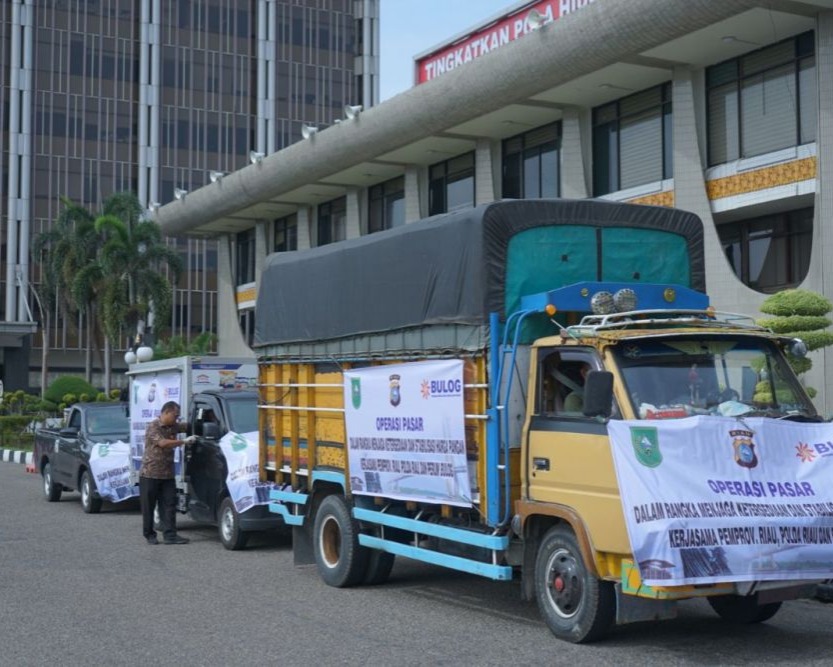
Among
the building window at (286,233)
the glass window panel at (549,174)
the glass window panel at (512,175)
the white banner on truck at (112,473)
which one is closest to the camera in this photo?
the white banner on truck at (112,473)

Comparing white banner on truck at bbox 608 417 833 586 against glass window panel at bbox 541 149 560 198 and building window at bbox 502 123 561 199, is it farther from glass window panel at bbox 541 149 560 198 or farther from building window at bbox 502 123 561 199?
glass window panel at bbox 541 149 560 198

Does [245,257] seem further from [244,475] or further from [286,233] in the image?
[244,475]

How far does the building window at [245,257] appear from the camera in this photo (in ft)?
157

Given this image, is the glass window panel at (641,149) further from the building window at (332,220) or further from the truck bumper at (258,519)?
the truck bumper at (258,519)

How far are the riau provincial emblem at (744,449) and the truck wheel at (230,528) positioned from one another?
7.48 metres

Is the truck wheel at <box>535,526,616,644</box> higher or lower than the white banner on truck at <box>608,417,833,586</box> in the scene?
lower

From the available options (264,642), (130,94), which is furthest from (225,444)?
(130,94)

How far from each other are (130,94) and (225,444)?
2816 inches

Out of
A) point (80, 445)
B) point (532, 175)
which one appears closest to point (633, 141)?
point (532, 175)

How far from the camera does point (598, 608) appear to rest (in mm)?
7770

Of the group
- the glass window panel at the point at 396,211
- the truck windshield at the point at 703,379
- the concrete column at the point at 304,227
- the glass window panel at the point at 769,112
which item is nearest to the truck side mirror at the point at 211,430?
the truck windshield at the point at 703,379

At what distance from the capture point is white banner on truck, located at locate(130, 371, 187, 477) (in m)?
16.7

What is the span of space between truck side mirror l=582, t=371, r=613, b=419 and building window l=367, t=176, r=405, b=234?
29889mm

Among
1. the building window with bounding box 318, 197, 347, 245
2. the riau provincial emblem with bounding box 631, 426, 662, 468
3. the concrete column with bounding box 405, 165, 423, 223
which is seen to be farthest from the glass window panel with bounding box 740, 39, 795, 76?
the building window with bounding box 318, 197, 347, 245
